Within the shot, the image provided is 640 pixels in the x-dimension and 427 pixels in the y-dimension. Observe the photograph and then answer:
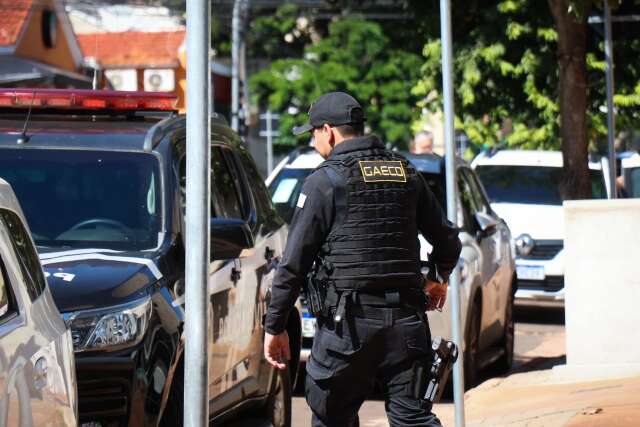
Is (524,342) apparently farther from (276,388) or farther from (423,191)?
(423,191)

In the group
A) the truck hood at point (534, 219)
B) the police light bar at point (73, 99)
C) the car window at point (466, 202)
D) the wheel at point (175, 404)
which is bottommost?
the truck hood at point (534, 219)

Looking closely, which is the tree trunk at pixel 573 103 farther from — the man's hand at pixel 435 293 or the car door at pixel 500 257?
the man's hand at pixel 435 293

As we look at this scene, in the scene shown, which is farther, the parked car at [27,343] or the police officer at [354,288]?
the police officer at [354,288]

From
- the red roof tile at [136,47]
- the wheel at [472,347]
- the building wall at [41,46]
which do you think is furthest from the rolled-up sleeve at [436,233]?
the red roof tile at [136,47]

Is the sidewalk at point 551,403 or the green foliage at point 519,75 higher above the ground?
the green foliage at point 519,75

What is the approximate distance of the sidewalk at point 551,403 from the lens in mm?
7824

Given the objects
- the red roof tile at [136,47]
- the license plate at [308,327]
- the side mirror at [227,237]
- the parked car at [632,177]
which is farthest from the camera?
the red roof tile at [136,47]

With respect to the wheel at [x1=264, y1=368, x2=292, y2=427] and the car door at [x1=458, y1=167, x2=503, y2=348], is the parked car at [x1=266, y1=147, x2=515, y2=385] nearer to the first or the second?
the car door at [x1=458, y1=167, x2=503, y2=348]

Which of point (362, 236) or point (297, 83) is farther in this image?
point (297, 83)

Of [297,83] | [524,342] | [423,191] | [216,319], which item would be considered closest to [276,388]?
[216,319]

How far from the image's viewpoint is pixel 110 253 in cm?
652

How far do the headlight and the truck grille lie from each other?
1139cm

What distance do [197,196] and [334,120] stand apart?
1.76 metres

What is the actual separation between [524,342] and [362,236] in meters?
10.2
